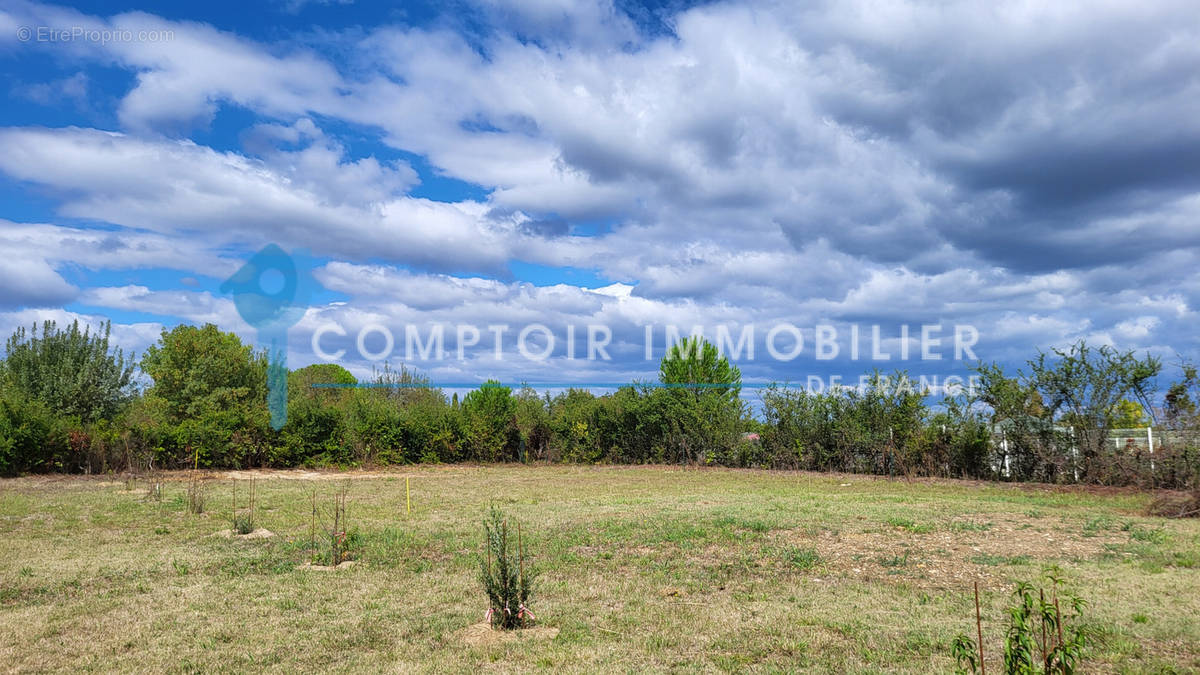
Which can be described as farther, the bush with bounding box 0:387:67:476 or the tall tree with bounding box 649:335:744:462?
the tall tree with bounding box 649:335:744:462

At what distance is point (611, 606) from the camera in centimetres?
635

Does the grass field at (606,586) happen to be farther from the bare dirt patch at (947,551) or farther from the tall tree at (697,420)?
the tall tree at (697,420)

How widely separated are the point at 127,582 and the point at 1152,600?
943 centimetres

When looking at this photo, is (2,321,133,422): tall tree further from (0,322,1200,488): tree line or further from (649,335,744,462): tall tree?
(649,335,744,462): tall tree

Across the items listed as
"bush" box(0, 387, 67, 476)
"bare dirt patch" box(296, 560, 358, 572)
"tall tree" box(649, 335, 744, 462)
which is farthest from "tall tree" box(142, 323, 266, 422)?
"bare dirt patch" box(296, 560, 358, 572)

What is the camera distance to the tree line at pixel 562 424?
60.7 feet


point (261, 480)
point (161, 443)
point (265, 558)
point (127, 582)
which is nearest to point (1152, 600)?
point (265, 558)

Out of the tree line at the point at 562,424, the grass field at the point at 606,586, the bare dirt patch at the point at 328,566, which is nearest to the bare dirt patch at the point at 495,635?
the grass field at the point at 606,586

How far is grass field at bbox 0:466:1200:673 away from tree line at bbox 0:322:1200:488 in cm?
582

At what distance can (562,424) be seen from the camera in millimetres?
27969

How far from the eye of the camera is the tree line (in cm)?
1850

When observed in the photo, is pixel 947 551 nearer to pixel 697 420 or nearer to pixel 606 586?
pixel 606 586

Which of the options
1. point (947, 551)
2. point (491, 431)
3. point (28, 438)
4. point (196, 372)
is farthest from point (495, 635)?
point (196, 372)

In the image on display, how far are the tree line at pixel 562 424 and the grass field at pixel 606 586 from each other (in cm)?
582
